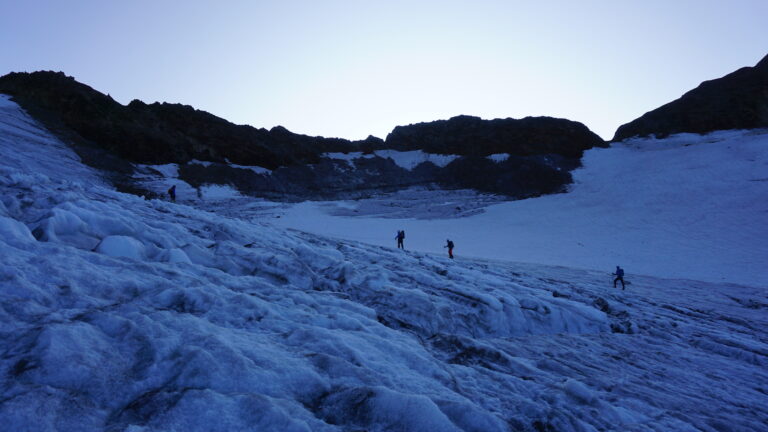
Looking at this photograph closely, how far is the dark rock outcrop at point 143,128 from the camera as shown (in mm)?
43219

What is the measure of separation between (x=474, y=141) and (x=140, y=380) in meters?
67.4

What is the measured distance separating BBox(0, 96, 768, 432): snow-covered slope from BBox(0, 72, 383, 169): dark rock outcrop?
3895 centimetres

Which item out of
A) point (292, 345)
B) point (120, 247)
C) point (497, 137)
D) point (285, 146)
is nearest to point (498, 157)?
point (497, 137)

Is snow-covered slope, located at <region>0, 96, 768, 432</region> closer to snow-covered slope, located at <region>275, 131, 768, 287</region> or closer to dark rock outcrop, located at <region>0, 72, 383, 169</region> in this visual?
snow-covered slope, located at <region>275, 131, 768, 287</region>

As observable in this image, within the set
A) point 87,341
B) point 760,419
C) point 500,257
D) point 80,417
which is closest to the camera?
point 80,417

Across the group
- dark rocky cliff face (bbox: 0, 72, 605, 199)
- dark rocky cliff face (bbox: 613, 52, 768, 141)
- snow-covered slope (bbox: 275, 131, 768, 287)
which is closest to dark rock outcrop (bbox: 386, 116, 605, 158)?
dark rocky cliff face (bbox: 0, 72, 605, 199)

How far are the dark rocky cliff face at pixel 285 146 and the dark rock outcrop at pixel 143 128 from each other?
0.12m

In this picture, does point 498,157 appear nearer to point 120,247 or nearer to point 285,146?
point 285,146

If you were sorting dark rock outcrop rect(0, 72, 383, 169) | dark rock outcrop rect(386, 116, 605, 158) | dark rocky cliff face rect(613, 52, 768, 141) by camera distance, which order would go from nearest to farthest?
dark rock outcrop rect(0, 72, 383, 169)
dark rocky cliff face rect(613, 52, 768, 141)
dark rock outcrop rect(386, 116, 605, 158)

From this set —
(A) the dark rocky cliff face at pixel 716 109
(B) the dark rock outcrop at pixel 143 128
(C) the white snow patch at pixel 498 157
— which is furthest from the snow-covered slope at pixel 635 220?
(B) the dark rock outcrop at pixel 143 128

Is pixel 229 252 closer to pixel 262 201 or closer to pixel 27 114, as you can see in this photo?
pixel 262 201

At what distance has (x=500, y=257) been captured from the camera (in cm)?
2641

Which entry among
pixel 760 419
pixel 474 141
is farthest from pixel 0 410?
pixel 474 141

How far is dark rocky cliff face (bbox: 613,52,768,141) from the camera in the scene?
→ 5984 cm
